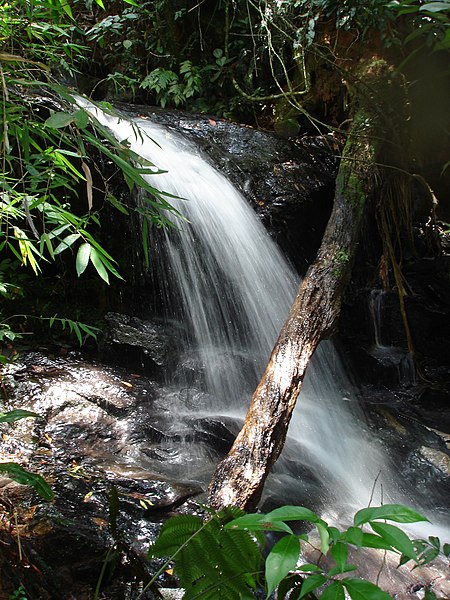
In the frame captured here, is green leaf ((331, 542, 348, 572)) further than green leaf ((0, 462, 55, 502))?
No

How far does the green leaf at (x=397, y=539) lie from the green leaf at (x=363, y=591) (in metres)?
0.07

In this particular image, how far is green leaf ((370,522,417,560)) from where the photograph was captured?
0.81 m

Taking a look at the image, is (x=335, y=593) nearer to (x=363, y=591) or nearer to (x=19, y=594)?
(x=363, y=591)

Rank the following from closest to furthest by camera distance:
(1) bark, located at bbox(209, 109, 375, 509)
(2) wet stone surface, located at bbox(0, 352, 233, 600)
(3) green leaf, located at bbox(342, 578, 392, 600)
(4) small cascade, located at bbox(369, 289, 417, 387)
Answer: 1. (3) green leaf, located at bbox(342, 578, 392, 600)
2. (2) wet stone surface, located at bbox(0, 352, 233, 600)
3. (1) bark, located at bbox(209, 109, 375, 509)
4. (4) small cascade, located at bbox(369, 289, 417, 387)

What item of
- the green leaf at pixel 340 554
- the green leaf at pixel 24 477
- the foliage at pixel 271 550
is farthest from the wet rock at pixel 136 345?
the green leaf at pixel 340 554

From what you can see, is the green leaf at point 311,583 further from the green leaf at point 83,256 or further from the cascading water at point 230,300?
the cascading water at point 230,300

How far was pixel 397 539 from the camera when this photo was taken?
82cm

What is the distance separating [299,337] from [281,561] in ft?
8.52

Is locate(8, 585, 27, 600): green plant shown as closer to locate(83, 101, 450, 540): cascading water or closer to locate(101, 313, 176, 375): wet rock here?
locate(83, 101, 450, 540): cascading water

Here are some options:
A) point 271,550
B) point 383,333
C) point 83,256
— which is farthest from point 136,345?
point 271,550

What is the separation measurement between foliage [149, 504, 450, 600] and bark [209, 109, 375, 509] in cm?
141

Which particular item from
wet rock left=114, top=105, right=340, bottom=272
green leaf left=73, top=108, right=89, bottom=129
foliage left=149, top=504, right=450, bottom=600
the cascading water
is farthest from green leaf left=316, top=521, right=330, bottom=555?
wet rock left=114, top=105, right=340, bottom=272

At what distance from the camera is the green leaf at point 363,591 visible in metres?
0.77

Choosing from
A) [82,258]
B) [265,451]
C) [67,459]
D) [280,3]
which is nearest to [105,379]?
[67,459]
